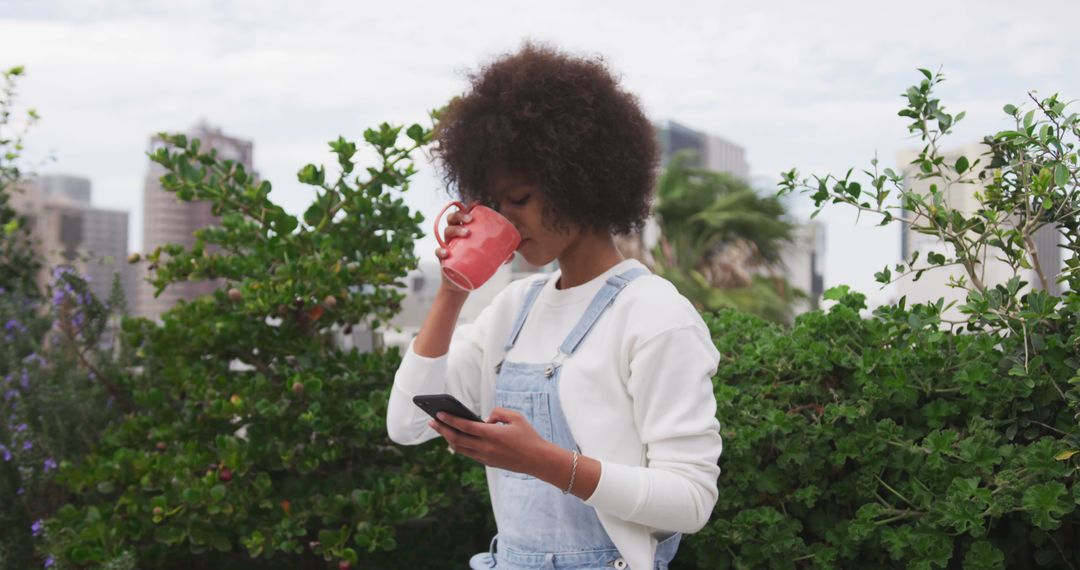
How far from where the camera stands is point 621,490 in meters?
1.31

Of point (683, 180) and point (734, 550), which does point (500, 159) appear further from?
point (683, 180)

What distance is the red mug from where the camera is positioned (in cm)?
144

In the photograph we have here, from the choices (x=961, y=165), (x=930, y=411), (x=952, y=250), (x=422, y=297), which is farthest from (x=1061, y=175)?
(x=422, y=297)

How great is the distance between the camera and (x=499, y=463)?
130 cm

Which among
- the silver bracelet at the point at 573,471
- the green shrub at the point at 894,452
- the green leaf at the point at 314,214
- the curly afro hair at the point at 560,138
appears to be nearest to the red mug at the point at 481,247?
the curly afro hair at the point at 560,138

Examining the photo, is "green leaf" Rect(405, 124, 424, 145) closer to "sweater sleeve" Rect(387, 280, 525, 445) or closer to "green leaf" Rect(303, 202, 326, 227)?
"green leaf" Rect(303, 202, 326, 227)

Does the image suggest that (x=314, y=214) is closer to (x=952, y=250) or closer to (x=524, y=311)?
(x=524, y=311)

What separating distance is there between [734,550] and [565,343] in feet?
3.16

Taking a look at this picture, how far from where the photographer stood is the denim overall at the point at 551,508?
147 cm

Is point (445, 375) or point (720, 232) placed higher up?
point (720, 232)

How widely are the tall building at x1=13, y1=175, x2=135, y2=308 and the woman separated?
1889 millimetres

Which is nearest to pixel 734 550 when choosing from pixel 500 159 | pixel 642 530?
pixel 642 530

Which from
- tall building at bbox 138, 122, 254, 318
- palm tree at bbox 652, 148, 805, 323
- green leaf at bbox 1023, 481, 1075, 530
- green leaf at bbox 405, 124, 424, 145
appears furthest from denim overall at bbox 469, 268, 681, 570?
palm tree at bbox 652, 148, 805, 323

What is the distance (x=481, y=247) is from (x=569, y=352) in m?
0.22
